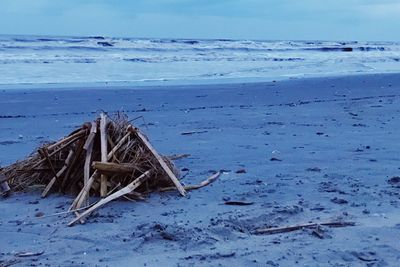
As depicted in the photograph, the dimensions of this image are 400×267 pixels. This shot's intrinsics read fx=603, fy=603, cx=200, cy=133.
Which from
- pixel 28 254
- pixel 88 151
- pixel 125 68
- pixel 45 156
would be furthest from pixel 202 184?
pixel 125 68

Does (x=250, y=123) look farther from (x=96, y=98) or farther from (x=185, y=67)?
(x=185, y=67)

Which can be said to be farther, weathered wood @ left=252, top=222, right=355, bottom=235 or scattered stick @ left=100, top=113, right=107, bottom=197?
scattered stick @ left=100, top=113, right=107, bottom=197

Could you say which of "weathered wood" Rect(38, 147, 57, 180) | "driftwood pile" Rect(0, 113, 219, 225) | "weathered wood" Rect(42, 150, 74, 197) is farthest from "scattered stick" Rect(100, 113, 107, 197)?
"weathered wood" Rect(38, 147, 57, 180)

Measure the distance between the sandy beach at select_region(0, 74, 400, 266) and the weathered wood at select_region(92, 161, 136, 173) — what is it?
271 millimetres

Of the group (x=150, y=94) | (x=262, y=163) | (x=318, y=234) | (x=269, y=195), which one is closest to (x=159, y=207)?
(x=269, y=195)

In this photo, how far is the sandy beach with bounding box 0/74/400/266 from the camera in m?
3.40

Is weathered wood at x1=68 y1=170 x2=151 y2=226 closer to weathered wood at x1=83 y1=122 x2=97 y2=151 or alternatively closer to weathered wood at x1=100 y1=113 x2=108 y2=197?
weathered wood at x1=100 y1=113 x2=108 y2=197

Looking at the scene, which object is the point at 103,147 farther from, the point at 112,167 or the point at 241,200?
the point at 241,200

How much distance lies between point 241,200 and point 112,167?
1.00 metres

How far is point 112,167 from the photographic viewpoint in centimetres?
453

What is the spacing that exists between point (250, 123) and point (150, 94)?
560 cm

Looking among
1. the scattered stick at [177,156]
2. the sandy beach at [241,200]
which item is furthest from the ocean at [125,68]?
the scattered stick at [177,156]

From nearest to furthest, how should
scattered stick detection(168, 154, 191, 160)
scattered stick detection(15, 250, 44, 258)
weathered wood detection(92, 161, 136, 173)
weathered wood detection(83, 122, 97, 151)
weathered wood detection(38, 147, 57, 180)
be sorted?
scattered stick detection(15, 250, 44, 258), weathered wood detection(92, 161, 136, 173), weathered wood detection(83, 122, 97, 151), weathered wood detection(38, 147, 57, 180), scattered stick detection(168, 154, 191, 160)

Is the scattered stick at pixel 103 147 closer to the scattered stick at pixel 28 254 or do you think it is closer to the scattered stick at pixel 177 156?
the scattered stick at pixel 28 254
